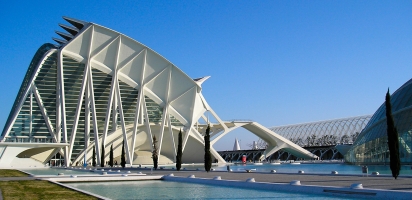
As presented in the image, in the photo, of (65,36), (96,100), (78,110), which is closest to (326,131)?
(96,100)

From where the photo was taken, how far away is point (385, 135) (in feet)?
130

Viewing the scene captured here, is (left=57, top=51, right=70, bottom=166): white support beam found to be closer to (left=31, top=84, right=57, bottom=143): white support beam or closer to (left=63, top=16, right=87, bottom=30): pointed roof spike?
(left=31, top=84, right=57, bottom=143): white support beam

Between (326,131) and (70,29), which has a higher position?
(70,29)

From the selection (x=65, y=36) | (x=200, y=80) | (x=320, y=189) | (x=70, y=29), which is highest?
(x=70, y=29)

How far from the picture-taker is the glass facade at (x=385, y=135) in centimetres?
3684

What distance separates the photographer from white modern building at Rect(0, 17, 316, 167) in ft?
200

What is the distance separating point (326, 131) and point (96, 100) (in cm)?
10361

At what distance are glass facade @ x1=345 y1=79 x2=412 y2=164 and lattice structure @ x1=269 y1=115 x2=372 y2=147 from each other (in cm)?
9081

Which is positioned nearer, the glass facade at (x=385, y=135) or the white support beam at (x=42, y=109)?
the glass facade at (x=385, y=135)

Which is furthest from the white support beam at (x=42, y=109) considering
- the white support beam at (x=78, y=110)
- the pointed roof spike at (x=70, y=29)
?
the pointed roof spike at (x=70, y=29)

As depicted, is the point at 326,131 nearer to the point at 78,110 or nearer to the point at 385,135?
the point at 78,110

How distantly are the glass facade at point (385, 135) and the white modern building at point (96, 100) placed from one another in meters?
30.3

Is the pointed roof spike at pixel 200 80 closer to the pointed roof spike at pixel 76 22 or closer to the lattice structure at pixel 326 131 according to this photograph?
the pointed roof spike at pixel 76 22

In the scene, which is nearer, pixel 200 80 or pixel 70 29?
pixel 70 29
